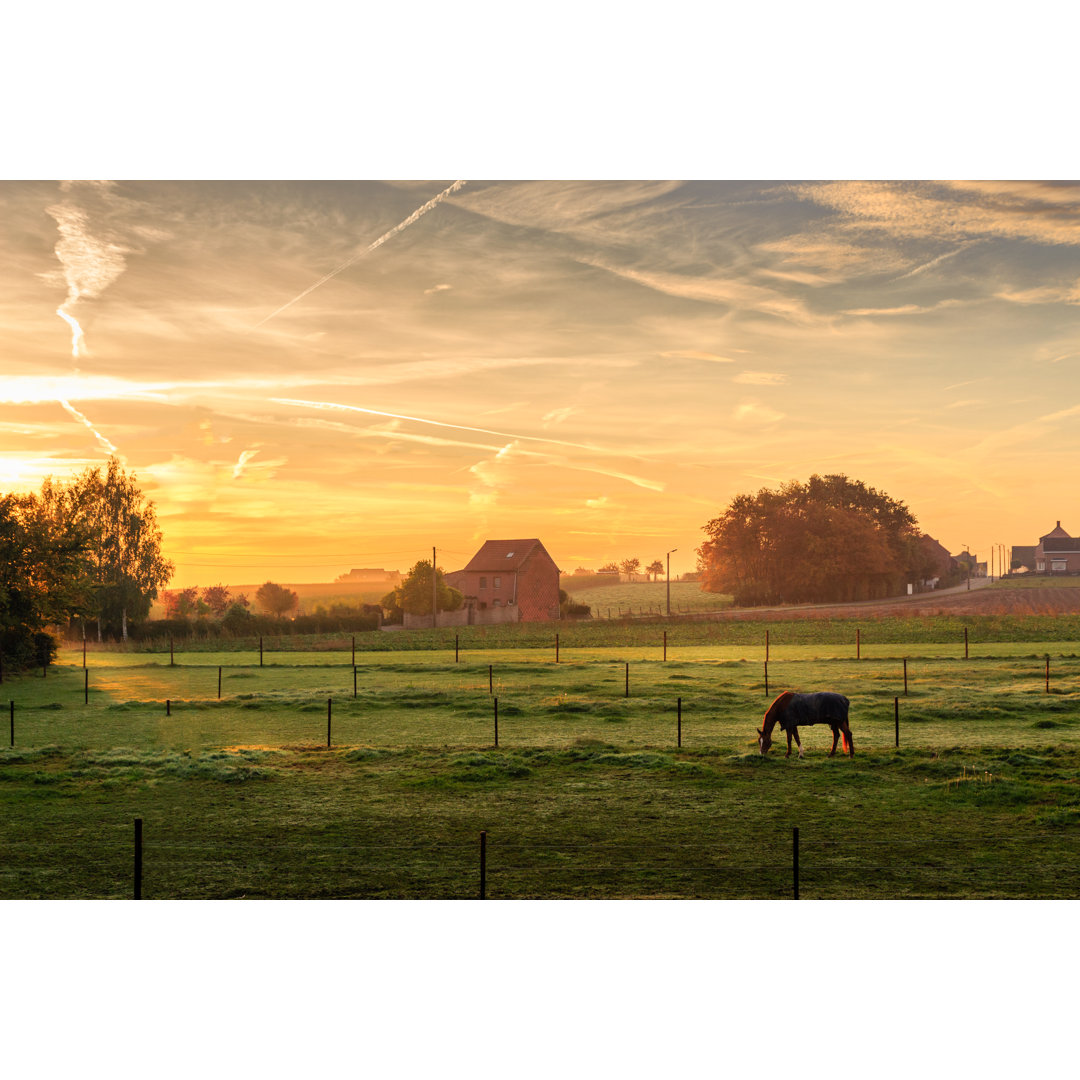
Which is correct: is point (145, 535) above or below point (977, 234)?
below

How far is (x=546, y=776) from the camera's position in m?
9.43

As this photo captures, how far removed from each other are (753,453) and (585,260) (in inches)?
130

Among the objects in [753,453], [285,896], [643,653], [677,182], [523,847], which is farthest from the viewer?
[643,653]

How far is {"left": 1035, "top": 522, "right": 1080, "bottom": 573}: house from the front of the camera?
10969 millimetres

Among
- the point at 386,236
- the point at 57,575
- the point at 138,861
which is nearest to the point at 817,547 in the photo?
the point at 386,236

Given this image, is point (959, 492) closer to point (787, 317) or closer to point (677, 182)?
point (787, 317)

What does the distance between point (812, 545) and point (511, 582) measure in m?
4.11

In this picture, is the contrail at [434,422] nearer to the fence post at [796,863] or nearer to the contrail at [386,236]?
the contrail at [386,236]

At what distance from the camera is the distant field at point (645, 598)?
12.0 metres

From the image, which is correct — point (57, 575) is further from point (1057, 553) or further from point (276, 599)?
point (1057, 553)

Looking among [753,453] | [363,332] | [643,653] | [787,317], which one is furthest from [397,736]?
[787,317]

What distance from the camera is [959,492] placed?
36.2 ft

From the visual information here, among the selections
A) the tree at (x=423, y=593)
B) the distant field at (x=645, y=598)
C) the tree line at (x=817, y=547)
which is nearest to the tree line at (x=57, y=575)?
the tree at (x=423, y=593)

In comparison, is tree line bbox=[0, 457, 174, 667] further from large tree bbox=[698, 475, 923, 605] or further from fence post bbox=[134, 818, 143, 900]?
large tree bbox=[698, 475, 923, 605]
